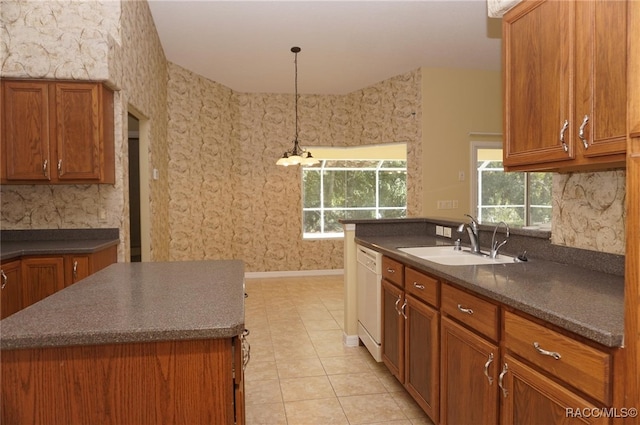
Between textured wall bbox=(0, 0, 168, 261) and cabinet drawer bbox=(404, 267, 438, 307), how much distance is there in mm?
2558

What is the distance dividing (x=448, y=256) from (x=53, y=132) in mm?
3144

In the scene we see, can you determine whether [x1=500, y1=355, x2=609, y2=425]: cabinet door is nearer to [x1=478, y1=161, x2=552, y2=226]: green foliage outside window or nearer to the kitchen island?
the kitchen island

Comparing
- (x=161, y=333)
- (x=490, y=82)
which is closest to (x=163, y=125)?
(x=490, y=82)

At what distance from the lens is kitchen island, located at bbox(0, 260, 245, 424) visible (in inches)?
44.4

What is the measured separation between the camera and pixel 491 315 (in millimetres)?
1629

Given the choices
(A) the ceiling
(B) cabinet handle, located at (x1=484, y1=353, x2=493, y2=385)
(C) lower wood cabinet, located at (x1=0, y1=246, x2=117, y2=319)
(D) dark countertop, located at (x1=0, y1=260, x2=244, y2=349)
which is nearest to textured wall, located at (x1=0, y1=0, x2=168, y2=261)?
(C) lower wood cabinet, located at (x1=0, y1=246, x2=117, y2=319)

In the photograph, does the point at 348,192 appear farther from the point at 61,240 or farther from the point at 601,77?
the point at 601,77

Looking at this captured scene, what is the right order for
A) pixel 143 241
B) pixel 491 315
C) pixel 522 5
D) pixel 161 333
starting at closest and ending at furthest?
pixel 161 333
pixel 491 315
pixel 522 5
pixel 143 241

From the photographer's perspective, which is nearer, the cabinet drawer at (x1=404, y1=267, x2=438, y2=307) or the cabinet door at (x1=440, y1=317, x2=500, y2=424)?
the cabinet door at (x1=440, y1=317, x2=500, y2=424)

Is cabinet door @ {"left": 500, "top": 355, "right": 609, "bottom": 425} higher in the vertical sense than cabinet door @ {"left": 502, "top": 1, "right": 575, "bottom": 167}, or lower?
lower

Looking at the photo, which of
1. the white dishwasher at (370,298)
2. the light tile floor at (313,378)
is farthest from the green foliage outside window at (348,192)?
the white dishwasher at (370,298)

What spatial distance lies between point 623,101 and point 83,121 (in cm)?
351

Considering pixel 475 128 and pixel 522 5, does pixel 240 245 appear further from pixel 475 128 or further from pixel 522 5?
pixel 522 5

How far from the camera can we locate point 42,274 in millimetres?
3104
